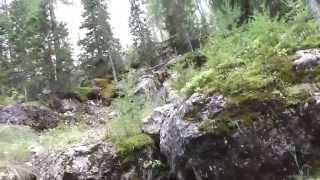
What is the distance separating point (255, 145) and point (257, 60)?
171cm

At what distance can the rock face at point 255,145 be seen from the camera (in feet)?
20.8

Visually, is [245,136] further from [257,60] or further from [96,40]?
[96,40]

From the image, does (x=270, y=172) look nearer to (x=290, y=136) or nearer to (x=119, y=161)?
(x=290, y=136)

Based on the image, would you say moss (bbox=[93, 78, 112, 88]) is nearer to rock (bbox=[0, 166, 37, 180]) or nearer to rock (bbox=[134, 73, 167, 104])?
rock (bbox=[134, 73, 167, 104])

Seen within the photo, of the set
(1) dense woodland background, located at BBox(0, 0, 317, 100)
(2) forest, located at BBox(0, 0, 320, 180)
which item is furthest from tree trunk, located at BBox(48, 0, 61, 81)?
(2) forest, located at BBox(0, 0, 320, 180)

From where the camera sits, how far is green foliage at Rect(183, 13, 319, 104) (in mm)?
6980

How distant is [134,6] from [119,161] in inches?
1119

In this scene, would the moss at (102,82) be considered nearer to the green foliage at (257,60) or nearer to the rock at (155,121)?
the rock at (155,121)

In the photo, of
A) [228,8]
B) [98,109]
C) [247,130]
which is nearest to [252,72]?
[247,130]

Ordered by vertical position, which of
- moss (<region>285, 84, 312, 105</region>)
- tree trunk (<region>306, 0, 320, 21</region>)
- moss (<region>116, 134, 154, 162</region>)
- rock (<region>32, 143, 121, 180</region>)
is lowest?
rock (<region>32, 143, 121, 180</region>)

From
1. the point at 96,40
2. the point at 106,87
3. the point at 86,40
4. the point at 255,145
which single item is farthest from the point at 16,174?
the point at 86,40

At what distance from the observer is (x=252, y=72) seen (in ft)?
23.9

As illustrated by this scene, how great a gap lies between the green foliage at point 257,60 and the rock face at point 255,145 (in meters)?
0.38

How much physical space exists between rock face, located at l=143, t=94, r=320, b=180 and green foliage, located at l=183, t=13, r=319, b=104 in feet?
1.26
